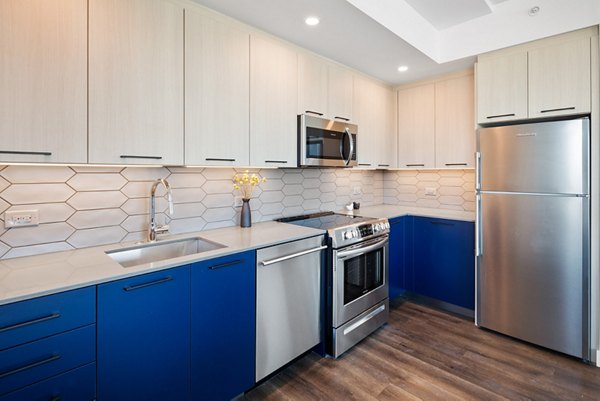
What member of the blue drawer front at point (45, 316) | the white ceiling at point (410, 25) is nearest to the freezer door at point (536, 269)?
the white ceiling at point (410, 25)

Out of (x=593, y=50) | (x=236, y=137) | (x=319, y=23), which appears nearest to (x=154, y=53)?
(x=236, y=137)

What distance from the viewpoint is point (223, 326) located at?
5.58 ft

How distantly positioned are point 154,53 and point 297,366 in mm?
2209

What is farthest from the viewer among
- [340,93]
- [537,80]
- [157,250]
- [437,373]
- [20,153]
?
[340,93]

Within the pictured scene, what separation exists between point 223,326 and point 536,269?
92.7 inches

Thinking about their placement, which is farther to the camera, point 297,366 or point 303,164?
point 303,164

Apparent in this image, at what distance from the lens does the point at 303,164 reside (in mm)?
2557

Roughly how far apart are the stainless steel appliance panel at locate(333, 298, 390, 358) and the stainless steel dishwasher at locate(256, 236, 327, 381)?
0.16 meters

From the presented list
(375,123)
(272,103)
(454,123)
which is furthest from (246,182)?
(454,123)

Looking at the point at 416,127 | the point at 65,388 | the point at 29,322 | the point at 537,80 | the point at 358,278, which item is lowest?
the point at 65,388

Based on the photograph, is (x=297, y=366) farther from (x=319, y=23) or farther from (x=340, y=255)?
(x=319, y=23)

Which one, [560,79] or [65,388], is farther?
[560,79]

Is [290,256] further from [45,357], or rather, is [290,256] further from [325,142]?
[45,357]

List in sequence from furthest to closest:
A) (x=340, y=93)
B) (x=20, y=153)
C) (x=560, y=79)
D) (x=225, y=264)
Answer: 1. (x=340, y=93)
2. (x=560, y=79)
3. (x=225, y=264)
4. (x=20, y=153)
